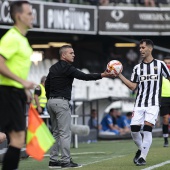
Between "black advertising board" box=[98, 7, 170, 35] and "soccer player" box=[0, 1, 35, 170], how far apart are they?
22.4 meters

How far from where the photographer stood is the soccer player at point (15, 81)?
7418 millimetres

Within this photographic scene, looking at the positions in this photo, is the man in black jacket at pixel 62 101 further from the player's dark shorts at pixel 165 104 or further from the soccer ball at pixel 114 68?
the player's dark shorts at pixel 165 104

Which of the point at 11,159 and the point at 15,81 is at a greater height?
the point at 15,81

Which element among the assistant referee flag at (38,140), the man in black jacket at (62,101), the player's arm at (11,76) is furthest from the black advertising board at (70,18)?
the player's arm at (11,76)

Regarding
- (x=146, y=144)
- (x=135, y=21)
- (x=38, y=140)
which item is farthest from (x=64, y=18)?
(x=38, y=140)

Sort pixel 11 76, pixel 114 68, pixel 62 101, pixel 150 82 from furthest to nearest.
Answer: pixel 150 82
pixel 62 101
pixel 114 68
pixel 11 76

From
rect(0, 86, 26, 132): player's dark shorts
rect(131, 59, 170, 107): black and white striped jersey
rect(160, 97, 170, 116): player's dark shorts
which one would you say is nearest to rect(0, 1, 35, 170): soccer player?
rect(0, 86, 26, 132): player's dark shorts

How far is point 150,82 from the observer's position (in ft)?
38.4

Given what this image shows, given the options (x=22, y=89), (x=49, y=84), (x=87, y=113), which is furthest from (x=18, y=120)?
(x=87, y=113)

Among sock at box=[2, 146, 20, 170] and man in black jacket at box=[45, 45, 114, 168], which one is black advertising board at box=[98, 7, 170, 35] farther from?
sock at box=[2, 146, 20, 170]

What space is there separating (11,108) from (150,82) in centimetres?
461

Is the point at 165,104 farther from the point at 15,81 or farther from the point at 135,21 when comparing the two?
the point at 135,21

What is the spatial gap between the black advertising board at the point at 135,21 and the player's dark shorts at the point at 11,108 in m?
22.5

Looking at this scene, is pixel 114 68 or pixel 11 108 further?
pixel 114 68
